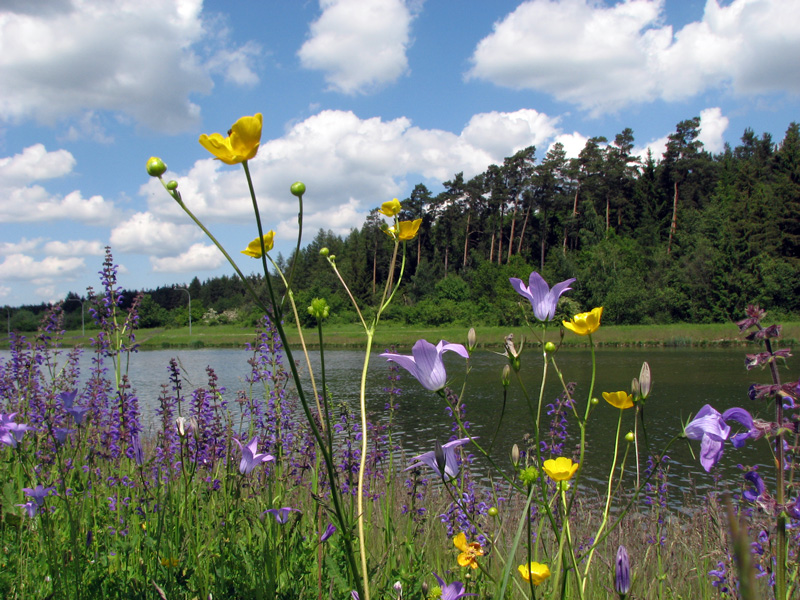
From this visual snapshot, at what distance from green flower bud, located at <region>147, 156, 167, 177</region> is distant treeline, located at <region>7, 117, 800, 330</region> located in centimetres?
3104

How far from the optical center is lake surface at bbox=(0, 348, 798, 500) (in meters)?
8.22

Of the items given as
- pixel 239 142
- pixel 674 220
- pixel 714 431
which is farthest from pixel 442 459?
pixel 674 220

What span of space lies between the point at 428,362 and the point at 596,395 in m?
12.8

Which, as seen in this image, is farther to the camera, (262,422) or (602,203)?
(602,203)

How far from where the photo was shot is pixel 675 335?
91.5 feet

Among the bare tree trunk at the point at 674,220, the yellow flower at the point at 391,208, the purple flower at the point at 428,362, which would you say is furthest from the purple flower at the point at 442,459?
the bare tree trunk at the point at 674,220

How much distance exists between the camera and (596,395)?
12945mm

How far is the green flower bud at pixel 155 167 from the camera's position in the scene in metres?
0.87

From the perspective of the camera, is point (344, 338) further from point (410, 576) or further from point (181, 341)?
point (410, 576)

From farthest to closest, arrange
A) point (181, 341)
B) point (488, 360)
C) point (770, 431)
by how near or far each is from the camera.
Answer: point (181, 341), point (488, 360), point (770, 431)

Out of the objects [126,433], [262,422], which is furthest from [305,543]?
[262,422]

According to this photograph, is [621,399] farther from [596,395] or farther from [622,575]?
[596,395]

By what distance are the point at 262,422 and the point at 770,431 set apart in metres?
2.87

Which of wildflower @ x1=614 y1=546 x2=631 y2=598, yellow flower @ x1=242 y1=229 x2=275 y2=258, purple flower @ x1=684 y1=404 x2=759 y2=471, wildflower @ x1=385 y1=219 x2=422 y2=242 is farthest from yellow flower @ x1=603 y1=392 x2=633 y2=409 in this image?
yellow flower @ x1=242 y1=229 x2=275 y2=258
